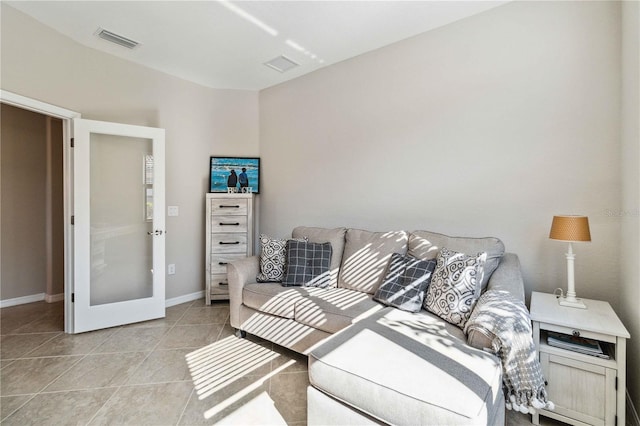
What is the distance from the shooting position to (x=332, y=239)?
9.71 ft

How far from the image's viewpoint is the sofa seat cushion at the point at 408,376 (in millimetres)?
1089

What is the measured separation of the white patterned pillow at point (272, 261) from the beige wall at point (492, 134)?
794mm

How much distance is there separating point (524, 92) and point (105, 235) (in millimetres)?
4172

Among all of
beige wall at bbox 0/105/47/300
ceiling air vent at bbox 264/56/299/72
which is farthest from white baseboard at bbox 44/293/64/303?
ceiling air vent at bbox 264/56/299/72

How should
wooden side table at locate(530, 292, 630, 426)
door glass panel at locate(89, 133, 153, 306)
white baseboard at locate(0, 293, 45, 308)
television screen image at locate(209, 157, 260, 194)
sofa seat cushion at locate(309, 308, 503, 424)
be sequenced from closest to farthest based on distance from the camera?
sofa seat cushion at locate(309, 308, 503, 424) → wooden side table at locate(530, 292, 630, 426) → door glass panel at locate(89, 133, 153, 306) → white baseboard at locate(0, 293, 45, 308) → television screen image at locate(209, 157, 260, 194)

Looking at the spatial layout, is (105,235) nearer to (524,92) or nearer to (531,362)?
(531,362)

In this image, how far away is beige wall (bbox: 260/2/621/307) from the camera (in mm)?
2008

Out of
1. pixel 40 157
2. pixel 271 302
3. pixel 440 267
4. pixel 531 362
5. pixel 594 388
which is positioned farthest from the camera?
pixel 40 157

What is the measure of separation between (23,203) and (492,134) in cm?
548

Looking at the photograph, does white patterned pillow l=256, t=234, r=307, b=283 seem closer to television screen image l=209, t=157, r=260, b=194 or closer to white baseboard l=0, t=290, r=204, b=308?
television screen image l=209, t=157, r=260, b=194

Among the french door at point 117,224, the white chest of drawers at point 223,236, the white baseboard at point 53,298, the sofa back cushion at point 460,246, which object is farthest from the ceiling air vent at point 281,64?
the white baseboard at point 53,298

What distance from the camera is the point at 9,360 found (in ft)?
7.57

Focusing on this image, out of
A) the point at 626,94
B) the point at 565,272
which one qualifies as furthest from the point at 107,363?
the point at 626,94

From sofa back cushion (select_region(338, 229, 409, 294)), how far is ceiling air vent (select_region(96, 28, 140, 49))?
3.01 meters
